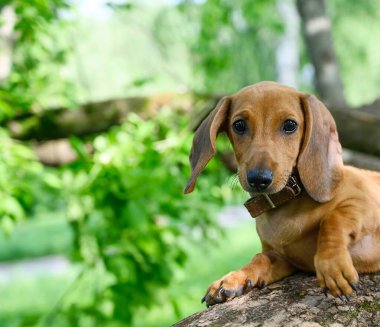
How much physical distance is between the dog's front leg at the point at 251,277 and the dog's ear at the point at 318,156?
1.26ft

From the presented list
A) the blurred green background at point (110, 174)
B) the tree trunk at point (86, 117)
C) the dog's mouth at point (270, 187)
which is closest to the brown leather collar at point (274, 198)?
the dog's mouth at point (270, 187)

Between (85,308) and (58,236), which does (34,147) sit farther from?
(58,236)

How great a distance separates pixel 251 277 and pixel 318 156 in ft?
1.80

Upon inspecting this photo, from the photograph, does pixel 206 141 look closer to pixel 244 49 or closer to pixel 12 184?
pixel 12 184

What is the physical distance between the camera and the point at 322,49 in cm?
717

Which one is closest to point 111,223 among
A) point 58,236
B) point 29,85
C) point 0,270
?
point 29,85

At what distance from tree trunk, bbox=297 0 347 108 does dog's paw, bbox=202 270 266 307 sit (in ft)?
15.6

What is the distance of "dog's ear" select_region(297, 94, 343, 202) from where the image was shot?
2.46 metres

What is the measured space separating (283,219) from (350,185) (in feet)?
0.96

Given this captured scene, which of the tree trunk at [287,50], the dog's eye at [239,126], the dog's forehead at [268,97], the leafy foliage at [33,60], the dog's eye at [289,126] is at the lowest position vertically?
the tree trunk at [287,50]

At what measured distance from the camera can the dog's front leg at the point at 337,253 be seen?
229 cm

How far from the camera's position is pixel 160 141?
5230 mm

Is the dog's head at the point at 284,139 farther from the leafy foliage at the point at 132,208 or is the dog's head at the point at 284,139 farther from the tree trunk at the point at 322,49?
the tree trunk at the point at 322,49

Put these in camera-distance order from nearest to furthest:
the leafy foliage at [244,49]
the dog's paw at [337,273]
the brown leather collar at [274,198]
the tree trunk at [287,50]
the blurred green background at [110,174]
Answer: the dog's paw at [337,273] → the brown leather collar at [274,198] → the blurred green background at [110,174] → the leafy foliage at [244,49] → the tree trunk at [287,50]
